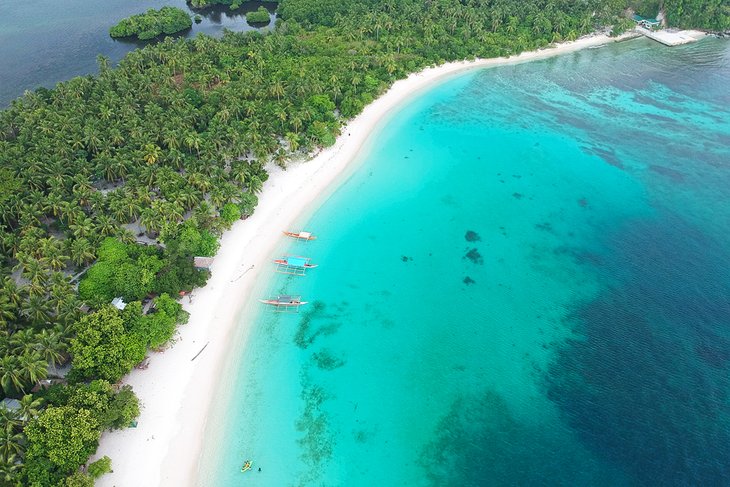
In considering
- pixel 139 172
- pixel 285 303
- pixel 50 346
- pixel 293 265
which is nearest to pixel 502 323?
pixel 285 303

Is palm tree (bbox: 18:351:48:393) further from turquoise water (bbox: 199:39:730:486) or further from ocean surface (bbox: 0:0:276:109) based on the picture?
ocean surface (bbox: 0:0:276:109)

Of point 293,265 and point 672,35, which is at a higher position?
point 672,35

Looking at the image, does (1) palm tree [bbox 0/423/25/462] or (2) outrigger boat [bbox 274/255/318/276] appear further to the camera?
(2) outrigger boat [bbox 274/255/318/276]

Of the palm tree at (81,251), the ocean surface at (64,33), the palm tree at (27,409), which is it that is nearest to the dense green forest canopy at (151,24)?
the ocean surface at (64,33)

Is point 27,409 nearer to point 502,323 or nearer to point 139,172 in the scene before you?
point 139,172

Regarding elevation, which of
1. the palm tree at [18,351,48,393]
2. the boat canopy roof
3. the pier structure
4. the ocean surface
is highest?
the ocean surface

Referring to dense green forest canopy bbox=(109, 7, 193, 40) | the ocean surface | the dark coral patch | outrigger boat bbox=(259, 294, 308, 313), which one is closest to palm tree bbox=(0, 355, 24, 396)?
outrigger boat bbox=(259, 294, 308, 313)
